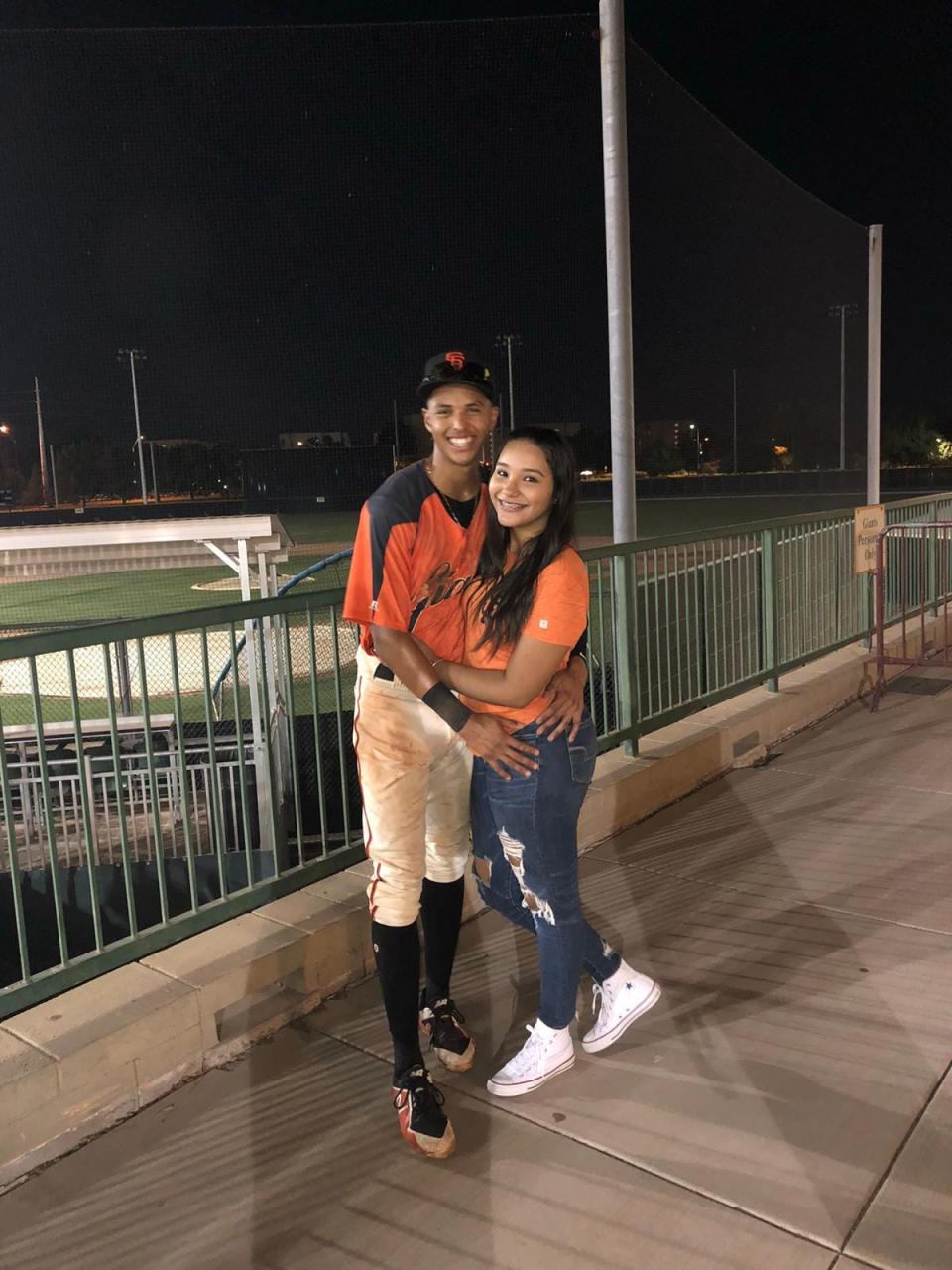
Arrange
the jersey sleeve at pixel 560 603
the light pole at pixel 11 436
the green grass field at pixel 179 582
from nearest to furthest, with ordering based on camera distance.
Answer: the jersey sleeve at pixel 560 603
the green grass field at pixel 179 582
the light pole at pixel 11 436

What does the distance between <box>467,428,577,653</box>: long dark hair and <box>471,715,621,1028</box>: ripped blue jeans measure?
286 mm

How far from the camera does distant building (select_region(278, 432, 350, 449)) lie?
6532 centimetres

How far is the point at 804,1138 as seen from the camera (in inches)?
101

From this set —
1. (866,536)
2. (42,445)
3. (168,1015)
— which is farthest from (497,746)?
(42,445)

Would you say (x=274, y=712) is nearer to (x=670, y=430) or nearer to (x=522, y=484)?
(x=522, y=484)

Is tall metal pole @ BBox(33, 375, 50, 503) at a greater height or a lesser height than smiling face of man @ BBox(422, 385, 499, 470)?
greater

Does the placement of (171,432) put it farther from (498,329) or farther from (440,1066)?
(440,1066)

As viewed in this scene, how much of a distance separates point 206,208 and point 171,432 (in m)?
35.3

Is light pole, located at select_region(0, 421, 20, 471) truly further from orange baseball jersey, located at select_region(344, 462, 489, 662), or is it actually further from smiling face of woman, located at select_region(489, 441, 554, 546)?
smiling face of woman, located at select_region(489, 441, 554, 546)

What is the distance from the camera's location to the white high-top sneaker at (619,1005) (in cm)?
299

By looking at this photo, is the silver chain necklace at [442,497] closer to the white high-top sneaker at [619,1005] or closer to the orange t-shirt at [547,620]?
the orange t-shirt at [547,620]

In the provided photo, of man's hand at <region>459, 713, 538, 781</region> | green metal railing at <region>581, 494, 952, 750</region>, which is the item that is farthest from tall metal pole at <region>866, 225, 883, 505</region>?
man's hand at <region>459, 713, 538, 781</region>

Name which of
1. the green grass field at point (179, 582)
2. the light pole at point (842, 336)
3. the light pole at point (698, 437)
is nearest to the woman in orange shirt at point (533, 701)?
the green grass field at point (179, 582)

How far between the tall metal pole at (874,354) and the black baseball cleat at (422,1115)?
1064 cm
